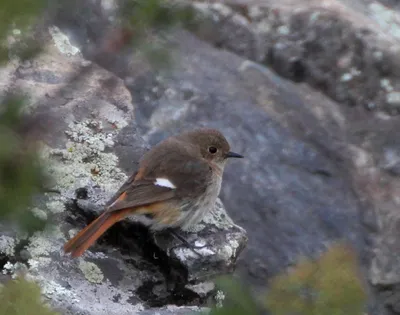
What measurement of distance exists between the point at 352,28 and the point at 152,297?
2599mm

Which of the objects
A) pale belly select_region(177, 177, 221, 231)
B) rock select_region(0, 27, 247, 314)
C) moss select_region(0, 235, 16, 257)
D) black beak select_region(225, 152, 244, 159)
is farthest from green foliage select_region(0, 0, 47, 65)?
black beak select_region(225, 152, 244, 159)

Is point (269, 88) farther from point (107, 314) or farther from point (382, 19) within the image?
point (107, 314)

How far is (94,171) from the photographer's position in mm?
4816

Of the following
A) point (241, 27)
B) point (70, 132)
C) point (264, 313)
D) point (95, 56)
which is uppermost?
point (95, 56)

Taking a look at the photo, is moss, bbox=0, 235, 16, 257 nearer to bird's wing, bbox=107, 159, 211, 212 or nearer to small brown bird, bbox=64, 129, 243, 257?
small brown bird, bbox=64, 129, 243, 257

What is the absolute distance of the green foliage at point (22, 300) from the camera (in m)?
1.77

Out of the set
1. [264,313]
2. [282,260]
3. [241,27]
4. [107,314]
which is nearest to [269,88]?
[241,27]

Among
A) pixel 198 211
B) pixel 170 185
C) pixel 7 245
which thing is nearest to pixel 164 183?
pixel 170 185

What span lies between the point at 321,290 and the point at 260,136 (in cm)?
341

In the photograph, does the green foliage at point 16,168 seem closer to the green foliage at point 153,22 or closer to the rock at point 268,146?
the green foliage at point 153,22

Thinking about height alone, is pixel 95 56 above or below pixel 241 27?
above

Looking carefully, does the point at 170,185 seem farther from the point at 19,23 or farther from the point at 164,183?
the point at 19,23

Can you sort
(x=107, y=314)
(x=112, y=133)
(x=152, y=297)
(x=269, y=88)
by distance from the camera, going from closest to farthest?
(x=107, y=314)
(x=152, y=297)
(x=112, y=133)
(x=269, y=88)

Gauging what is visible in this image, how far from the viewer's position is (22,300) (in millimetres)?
1781
